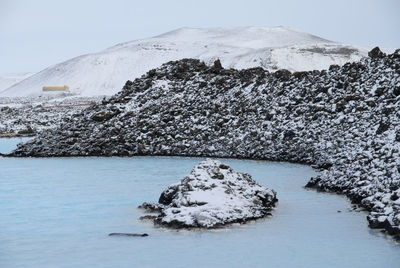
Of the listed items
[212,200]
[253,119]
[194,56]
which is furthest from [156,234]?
[194,56]

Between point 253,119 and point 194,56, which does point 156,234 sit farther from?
point 194,56

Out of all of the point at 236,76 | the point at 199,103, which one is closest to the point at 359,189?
the point at 199,103

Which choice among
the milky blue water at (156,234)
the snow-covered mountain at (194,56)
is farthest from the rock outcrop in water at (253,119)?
the snow-covered mountain at (194,56)

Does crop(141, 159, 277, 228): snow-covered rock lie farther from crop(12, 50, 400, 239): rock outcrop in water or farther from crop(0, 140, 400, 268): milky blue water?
crop(12, 50, 400, 239): rock outcrop in water

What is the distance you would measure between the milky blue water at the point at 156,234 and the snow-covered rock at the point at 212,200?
0.30 m

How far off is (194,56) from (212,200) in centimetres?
10127

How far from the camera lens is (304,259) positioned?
9.10 m

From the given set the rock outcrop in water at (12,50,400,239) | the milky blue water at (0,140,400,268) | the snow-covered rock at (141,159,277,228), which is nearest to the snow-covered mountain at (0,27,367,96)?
the rock outcrop in water at (12,50,400,239)

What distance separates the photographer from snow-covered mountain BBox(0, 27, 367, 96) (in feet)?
322

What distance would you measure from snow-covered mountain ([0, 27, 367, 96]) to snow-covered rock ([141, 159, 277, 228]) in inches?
2945

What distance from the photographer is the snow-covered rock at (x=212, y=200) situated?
36.8 feet

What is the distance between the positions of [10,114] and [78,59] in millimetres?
81954

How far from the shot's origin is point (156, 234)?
421 inches

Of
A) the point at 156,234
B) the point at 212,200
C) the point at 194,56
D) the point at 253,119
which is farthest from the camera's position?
the point at 194,56
